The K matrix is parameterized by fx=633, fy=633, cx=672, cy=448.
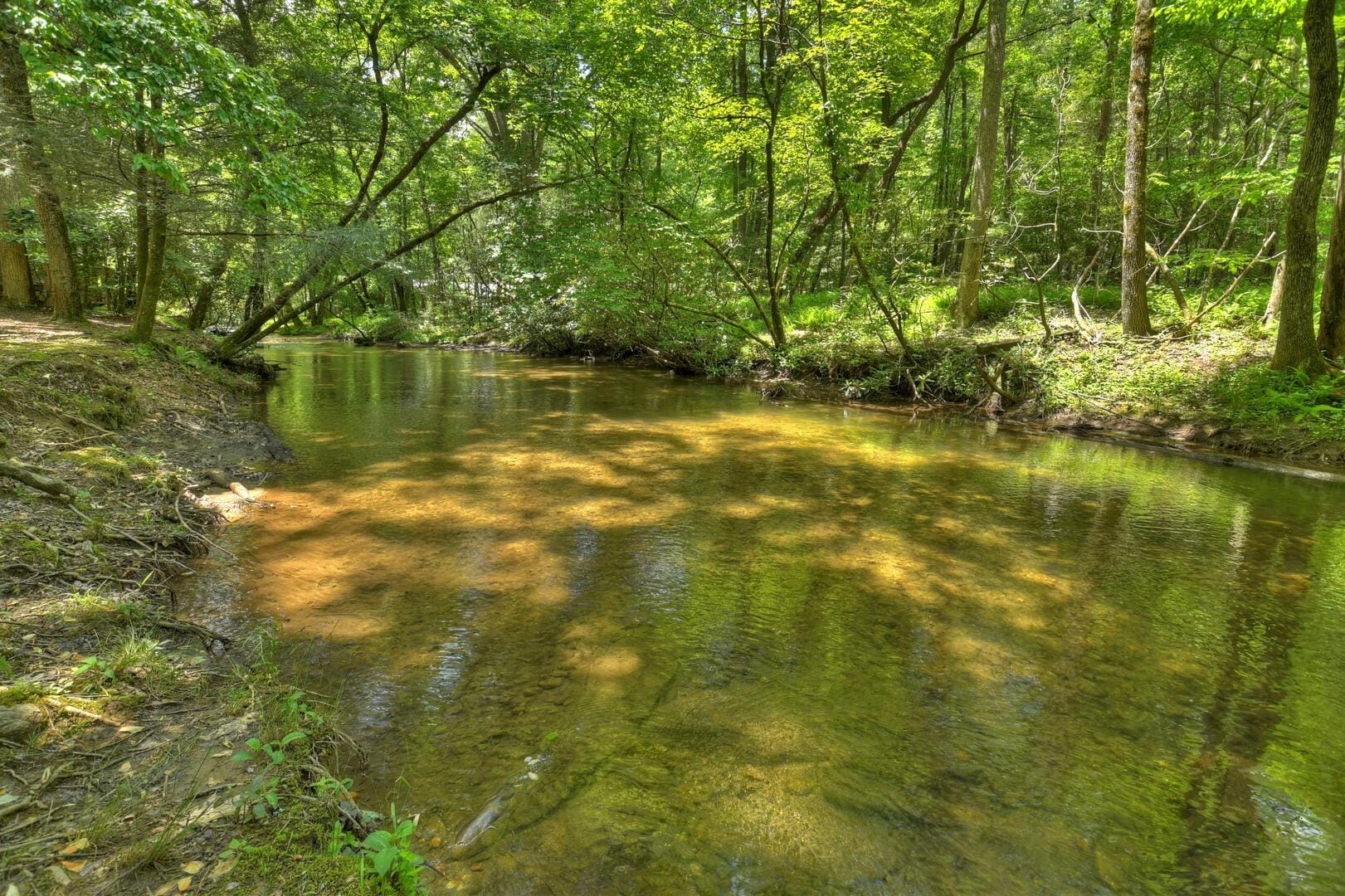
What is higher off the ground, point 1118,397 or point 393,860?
point 1118,397

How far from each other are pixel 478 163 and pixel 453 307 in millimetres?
19183

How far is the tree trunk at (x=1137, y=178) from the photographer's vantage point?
1078 centimetres

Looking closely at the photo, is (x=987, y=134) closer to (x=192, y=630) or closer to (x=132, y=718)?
(x=192, y=630)

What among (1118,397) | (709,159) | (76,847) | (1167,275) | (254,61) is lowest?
(76,847)

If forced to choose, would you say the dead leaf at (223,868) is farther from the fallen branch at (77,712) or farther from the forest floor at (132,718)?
the fallen branch at (77,712)

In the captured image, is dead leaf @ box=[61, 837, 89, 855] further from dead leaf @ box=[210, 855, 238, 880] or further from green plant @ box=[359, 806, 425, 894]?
green plant @ box=[359, 806, 425, 894]

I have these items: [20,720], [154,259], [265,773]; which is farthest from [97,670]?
[154,259]

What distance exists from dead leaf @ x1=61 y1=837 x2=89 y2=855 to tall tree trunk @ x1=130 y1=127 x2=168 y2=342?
34.6 feet

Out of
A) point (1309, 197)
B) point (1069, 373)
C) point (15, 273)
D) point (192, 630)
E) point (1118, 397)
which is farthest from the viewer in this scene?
point (15, 273)

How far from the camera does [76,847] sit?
1813mm

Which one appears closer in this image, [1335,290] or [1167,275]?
[1335,290]

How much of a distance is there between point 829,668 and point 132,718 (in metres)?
3.34

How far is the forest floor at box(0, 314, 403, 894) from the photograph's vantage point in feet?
6.05

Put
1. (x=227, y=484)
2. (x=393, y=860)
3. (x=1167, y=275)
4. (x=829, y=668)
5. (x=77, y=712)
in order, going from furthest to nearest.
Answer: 1. (x=1167, y=275)
2. (x=227, y=484)
3. (x=829, y=668)
4. (x=77, y=712)
5. (x=393, y=860)
